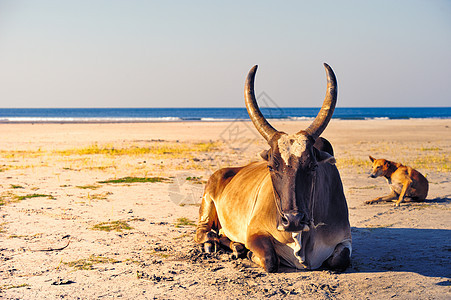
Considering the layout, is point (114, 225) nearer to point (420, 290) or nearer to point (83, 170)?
point (420, 290)

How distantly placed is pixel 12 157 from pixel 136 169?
613 cm

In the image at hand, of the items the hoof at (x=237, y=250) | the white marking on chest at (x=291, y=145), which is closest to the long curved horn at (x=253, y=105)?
the white marking on chest at (x=291, y=145)

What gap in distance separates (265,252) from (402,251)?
2358 millimetres

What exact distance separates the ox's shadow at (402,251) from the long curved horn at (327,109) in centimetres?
196

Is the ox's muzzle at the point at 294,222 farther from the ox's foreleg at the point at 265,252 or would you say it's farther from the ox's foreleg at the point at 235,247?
the ox's foreleg at the point at 235,247

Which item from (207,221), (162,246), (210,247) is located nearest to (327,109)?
(210,247)

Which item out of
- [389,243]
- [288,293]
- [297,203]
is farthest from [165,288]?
[389,243]

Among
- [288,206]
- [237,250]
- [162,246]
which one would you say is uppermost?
[288,206]

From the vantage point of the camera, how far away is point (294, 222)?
4.90 meters

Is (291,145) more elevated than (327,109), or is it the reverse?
(327,109)

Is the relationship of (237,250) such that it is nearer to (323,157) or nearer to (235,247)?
(235,247)

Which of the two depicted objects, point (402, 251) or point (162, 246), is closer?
point (402, 251)

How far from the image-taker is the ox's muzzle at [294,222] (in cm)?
490

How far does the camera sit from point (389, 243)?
7.42 metres
